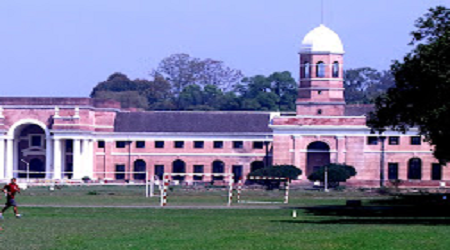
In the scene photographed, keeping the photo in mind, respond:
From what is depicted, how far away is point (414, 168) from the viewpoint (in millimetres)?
118812

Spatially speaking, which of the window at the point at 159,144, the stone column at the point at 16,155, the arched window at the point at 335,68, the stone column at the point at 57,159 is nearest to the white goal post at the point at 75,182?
the stone column at the point at 57,159

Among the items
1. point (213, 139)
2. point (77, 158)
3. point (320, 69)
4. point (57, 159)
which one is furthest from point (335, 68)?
point (57, 159)

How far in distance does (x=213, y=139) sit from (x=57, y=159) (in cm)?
1439

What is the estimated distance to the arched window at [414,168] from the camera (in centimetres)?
11844

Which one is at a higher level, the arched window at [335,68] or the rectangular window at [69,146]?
the arched window at [335,68]

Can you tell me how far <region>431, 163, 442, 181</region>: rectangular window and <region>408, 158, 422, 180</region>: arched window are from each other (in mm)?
1203

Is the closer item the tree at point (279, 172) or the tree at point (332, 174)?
the tree at point (332, 174)

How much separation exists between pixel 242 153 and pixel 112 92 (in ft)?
241

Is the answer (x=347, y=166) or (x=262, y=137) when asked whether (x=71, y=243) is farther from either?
(x=262, y=137)

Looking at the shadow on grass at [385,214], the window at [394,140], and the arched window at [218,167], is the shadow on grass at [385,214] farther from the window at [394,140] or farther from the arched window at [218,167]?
the arched window at [218,167]

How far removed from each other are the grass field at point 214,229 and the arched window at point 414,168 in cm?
5901

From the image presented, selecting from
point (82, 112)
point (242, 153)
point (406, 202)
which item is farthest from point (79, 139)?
point (406, 202)

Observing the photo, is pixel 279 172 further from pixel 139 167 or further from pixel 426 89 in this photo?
pixel 426 89

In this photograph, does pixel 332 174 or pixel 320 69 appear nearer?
pixel 332 174
